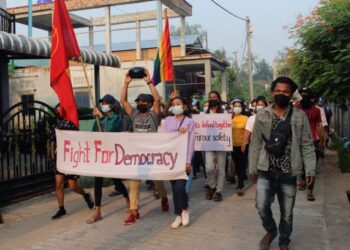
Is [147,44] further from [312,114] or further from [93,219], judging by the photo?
[93,219]

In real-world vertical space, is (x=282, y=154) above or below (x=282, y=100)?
below

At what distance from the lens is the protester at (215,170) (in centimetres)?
798

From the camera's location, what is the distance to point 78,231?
6.22 meters

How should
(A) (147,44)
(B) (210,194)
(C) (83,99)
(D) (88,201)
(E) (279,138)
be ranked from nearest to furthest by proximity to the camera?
1. (E) (279,138)
2. (D) (88,201)
3. (B) (210,194)
4. (C) (83,99)
5. (A) (147,44)

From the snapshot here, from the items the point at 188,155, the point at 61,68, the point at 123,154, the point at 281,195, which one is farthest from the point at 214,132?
the point at 281,195

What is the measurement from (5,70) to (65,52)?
795 cm

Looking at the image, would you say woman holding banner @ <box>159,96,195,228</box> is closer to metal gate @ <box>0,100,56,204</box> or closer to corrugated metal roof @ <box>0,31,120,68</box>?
metal gate @ <box>0,100,56,204</box>

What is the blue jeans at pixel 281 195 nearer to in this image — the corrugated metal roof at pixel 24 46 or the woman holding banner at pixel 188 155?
the woman holding banner at pixel 188 155

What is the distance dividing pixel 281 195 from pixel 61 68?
11.3ft

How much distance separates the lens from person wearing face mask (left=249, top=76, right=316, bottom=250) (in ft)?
15.8

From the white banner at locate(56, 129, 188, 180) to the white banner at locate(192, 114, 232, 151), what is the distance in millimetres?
2048

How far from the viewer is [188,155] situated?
20.7 feet

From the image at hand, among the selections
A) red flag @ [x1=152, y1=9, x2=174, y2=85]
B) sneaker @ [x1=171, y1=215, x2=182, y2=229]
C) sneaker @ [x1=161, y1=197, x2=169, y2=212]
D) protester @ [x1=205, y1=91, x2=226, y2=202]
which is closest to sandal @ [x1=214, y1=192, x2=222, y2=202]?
protester @ [x1=205, y1=91, x2=226, y2=202]

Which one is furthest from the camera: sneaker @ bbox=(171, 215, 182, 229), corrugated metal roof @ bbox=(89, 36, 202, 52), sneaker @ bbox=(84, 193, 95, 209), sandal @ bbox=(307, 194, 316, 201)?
corrugated metal roof @ bbox=(89, 36, 202, 52)
